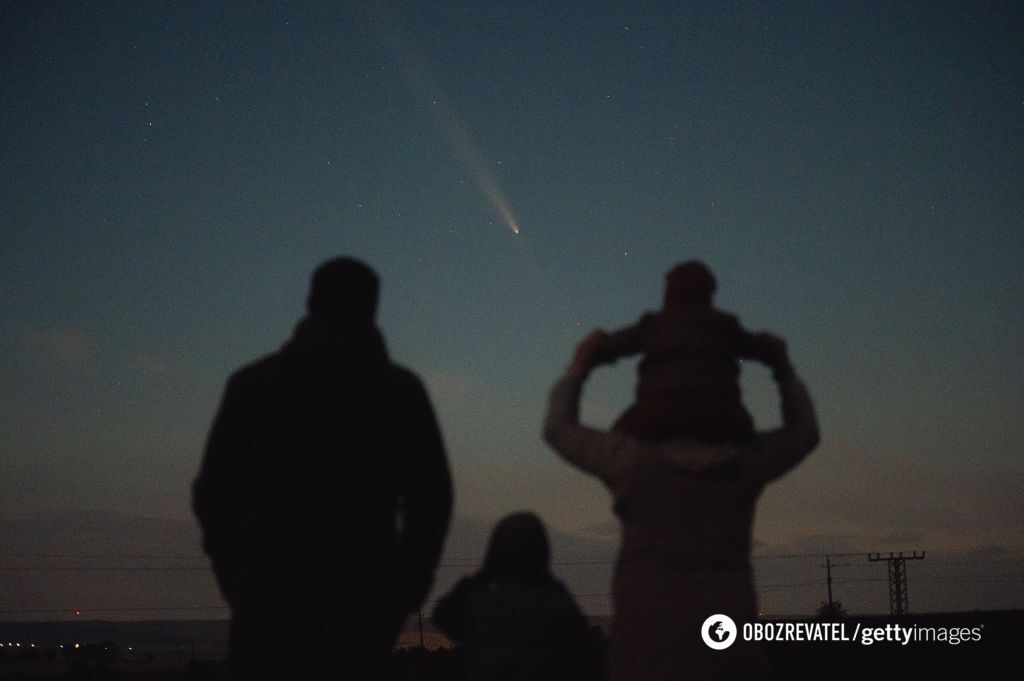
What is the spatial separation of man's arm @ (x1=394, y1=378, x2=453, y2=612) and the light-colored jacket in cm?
71

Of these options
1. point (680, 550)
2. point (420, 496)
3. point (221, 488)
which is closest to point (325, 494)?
point (420, 496)

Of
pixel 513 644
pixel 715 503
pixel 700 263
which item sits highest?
pixel 700 263

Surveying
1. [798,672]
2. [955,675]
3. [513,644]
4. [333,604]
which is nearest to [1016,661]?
[955,675]

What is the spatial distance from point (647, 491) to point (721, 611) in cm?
54

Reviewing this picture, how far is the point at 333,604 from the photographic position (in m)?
3.60

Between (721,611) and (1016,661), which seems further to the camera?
(1016,661)

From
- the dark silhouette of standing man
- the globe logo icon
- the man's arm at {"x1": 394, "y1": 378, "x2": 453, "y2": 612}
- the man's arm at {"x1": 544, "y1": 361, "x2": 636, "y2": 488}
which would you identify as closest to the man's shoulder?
the dark silhouette of standing man

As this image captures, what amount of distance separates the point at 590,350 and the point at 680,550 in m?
0.99

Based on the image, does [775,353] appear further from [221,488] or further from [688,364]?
[221,488]

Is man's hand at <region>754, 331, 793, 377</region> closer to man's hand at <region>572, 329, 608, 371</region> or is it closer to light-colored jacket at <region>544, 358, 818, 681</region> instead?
light-colored jacket at <region>544, 358, 818, 681</region>

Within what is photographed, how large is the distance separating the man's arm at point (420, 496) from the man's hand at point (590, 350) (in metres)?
0.89

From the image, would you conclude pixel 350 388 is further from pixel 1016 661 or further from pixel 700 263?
pixel 1016 661

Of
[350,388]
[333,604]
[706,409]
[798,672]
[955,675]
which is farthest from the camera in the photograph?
[798,672]

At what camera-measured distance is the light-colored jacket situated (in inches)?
161
